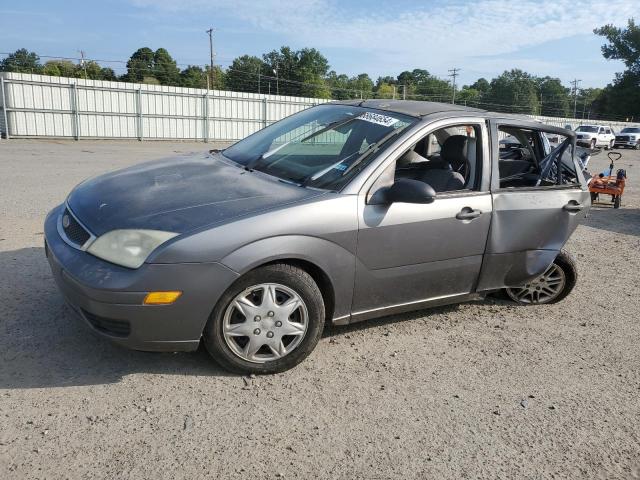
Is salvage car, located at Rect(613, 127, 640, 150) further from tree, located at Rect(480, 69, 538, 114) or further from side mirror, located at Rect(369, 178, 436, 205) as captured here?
tree, located at Rect(480, 69, 538, 114)

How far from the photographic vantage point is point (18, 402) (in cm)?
288

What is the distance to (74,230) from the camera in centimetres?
334

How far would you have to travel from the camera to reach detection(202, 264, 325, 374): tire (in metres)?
3.15

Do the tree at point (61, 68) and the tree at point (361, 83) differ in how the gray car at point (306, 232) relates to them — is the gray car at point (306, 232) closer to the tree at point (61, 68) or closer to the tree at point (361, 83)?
the tree at point (61, 68)

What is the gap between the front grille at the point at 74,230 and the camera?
3.20m

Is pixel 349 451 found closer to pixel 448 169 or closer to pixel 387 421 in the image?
pixel 387 421

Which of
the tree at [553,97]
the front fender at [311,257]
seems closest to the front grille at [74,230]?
the front fender at [311,257]

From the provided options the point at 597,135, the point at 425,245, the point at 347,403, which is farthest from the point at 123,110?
the point at 597,135

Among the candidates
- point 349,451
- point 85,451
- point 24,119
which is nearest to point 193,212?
point 85,451

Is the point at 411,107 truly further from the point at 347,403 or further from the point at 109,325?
the point at 109,325

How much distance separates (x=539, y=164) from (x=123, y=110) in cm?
2212

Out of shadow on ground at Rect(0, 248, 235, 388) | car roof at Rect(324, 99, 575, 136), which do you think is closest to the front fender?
shadow on ground at Rect(0, 248, 235, 388)

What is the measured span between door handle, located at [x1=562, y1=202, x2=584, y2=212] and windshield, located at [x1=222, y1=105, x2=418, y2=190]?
5.14 feet

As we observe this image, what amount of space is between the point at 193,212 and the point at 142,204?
14.3 inches
